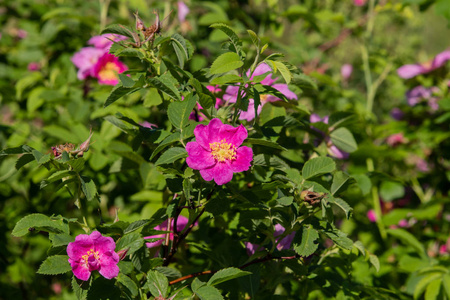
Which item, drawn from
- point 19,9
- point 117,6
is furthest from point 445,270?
point 19,9

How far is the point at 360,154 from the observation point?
1861 mm

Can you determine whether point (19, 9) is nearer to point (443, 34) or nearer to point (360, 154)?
point (360, 154)

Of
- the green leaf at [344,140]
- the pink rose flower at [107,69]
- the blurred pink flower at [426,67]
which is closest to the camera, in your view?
the green leaf at [344,140]

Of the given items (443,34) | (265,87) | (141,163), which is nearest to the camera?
(265,87)

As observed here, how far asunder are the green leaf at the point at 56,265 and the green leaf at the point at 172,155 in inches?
9.9

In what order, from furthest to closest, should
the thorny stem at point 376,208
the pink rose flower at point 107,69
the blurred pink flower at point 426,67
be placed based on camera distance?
the blurred pink flower at point 426,67 → the thorny stem at point 376,208 → the pink rose flower at point 107,69

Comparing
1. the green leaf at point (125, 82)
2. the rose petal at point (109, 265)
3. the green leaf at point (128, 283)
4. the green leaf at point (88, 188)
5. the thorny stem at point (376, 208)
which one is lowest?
the thorny stem at point (376, 208)

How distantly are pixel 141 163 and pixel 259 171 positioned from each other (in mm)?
385

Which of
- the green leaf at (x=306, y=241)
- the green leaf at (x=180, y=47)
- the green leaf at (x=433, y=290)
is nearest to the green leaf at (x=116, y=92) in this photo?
the green leaf at (x=180, y=47)

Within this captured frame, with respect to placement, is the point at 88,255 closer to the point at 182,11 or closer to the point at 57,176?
the point at 57,176

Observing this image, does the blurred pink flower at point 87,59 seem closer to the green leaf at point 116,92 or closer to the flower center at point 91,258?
the green leaf at point 116,92

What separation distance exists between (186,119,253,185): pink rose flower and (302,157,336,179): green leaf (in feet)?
0.53

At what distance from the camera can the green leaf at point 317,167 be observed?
996 mm

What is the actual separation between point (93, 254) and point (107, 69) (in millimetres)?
975
